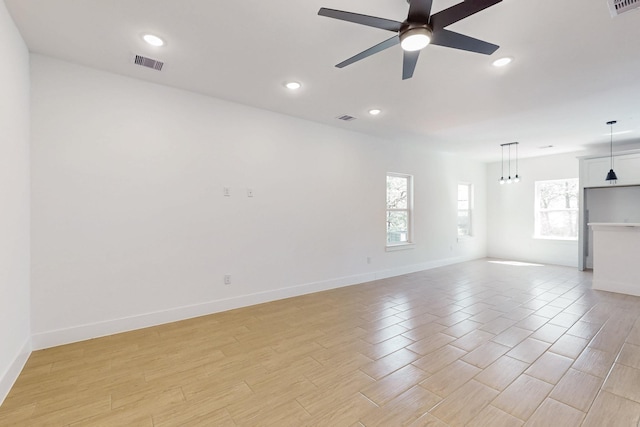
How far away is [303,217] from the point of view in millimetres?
4457

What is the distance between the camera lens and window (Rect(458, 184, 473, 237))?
7.70 meters

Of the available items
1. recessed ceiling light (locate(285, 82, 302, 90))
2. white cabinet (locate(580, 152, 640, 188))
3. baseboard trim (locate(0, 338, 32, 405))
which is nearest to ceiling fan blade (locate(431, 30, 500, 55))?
recessed ceiling light (locate(285, 82, 302, 90))

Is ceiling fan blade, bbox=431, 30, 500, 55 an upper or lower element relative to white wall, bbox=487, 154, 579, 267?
upper

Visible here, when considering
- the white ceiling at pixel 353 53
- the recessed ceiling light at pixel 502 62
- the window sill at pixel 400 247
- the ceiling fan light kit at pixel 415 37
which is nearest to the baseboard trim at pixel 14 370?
the white ceiling at pixel 353 53

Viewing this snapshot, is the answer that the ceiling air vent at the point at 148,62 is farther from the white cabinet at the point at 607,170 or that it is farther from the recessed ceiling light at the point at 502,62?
the white cabinet at the point at 607,170

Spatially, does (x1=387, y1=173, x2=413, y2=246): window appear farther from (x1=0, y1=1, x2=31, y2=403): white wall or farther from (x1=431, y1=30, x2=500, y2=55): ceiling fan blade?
(x1=0, y1=1, x2=31, y2=403): white wall

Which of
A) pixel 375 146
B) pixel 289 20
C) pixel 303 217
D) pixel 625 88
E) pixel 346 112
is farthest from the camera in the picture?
pixel 375 146

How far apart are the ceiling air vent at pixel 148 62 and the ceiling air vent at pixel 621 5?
11.8ft

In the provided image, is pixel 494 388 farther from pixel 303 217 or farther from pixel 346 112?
pixel 346 112

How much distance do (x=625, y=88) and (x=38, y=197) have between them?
6261 mm

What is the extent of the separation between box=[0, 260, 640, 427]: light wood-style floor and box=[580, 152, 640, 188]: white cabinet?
3.19 metres

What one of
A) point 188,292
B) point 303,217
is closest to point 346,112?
point 303,217

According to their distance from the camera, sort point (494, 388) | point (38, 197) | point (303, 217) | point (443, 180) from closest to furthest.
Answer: point (494, 388)
point (38, 197)
point (303, 217)
point (443, 180)

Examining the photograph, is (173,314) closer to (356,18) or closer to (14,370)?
(14,370)
